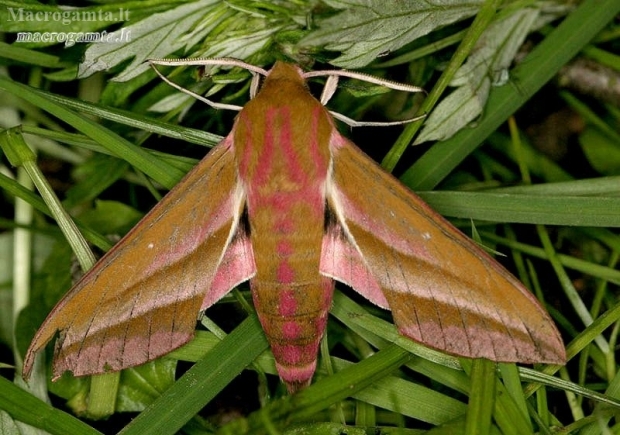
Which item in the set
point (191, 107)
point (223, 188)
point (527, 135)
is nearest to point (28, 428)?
point (223, 188)

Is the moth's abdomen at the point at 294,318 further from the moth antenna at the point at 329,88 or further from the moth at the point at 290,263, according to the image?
the moth antenna at the point at 329,88

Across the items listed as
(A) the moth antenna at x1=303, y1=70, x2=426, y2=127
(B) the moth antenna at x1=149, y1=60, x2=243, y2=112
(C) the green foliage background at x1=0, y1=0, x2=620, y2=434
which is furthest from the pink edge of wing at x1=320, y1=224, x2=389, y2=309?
(B) the moth antenna at x1=149, y1=60, x2=243, y2=112

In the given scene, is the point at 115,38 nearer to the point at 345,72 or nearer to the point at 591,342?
the point at 345,72

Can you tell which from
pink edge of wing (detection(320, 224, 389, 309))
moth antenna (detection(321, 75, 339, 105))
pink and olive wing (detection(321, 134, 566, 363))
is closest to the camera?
pink and olive wing (detection(321, 134, 566, 363))

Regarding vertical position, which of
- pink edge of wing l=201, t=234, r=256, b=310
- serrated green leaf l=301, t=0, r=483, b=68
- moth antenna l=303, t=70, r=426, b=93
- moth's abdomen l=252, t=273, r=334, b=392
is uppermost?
serrated green leaf l=301, t=0, r=483, b=68

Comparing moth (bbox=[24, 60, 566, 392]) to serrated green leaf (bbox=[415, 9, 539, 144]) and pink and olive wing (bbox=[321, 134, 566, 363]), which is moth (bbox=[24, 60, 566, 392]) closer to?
pink and olive wing (bbox=[321, 134, 566, 363])

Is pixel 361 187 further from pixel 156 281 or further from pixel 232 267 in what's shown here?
pixel 156 281
